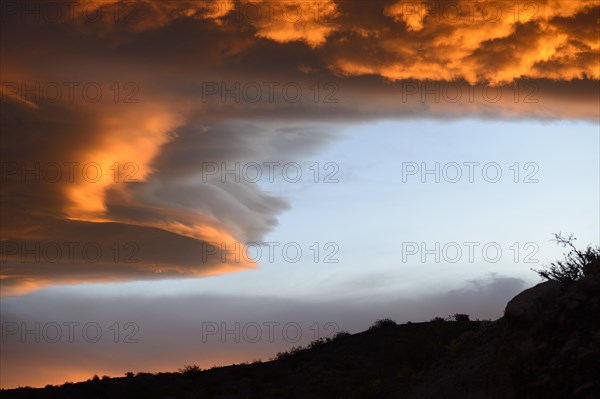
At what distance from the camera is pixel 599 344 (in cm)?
1794

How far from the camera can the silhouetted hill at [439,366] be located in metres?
18.5

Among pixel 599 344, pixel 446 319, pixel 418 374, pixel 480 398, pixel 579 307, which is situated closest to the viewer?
pixel 599 344

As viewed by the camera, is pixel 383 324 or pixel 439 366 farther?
pixel 383 324

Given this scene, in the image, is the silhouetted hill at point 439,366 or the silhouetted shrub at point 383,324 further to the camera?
the silhouetted shrub at point 383,324

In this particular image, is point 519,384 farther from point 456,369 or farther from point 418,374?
point 418,374

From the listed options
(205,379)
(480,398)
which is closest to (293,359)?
(205,379)

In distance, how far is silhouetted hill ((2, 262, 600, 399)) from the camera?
1847cm

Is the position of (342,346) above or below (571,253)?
below

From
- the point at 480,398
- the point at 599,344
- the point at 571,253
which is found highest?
the point at 571,253

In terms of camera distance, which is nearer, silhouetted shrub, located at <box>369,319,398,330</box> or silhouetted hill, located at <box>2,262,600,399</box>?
silhouetted hill, located at <box>2,262,600,399</box>

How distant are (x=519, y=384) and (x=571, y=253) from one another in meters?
6.86

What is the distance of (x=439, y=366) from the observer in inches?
1027

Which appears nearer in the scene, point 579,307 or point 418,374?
point 579,307

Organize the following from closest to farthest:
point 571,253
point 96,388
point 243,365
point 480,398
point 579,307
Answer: point 579,307 < point 480,398 < point 571,253 < point 96,388 < point 243,365
